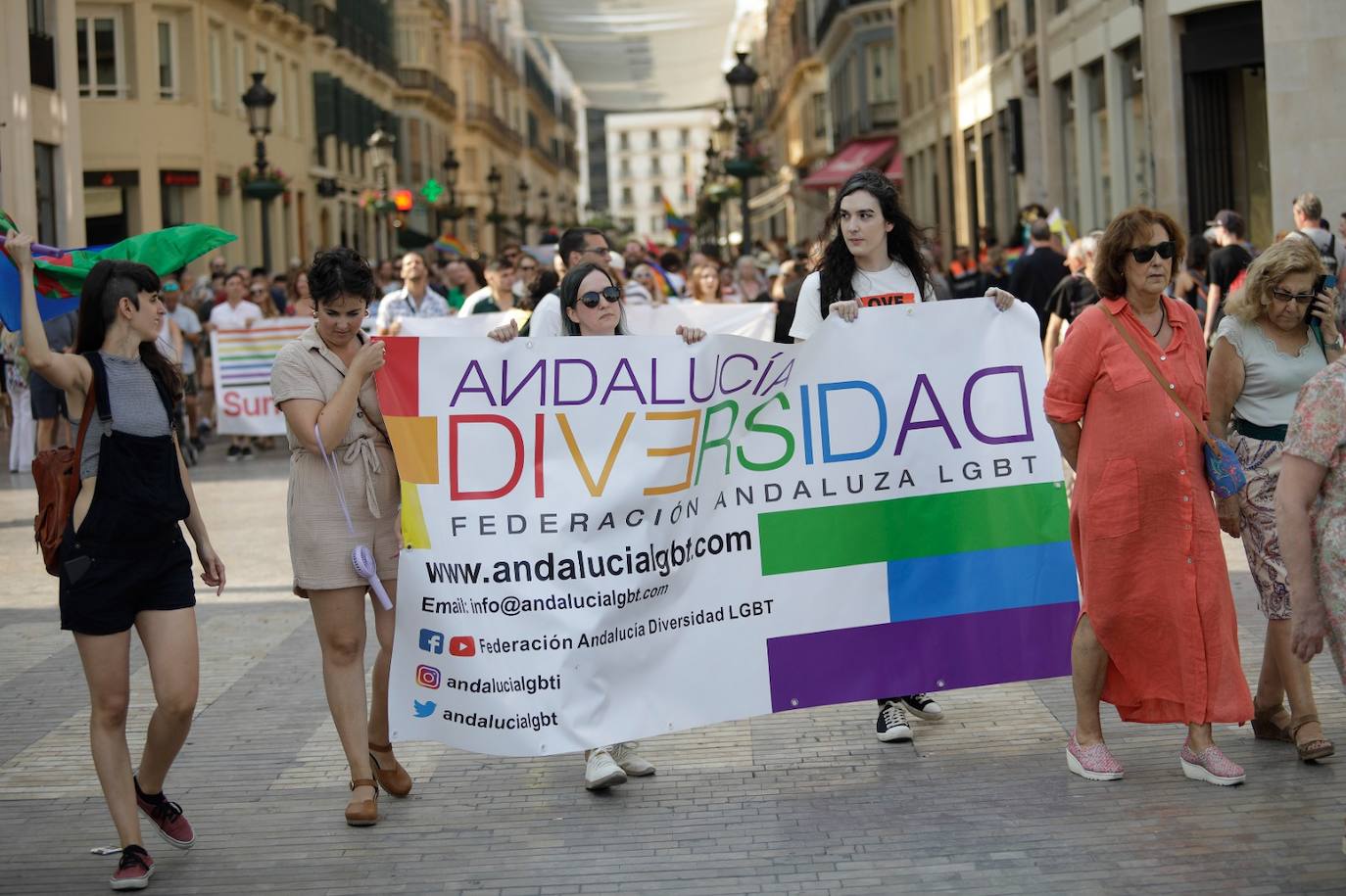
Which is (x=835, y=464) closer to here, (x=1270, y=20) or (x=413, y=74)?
(x=1270, y=20)

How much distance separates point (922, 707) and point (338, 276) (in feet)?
9.21

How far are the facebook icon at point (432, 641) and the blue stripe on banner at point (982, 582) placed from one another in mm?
1608

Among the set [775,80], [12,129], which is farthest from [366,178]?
[775,80]

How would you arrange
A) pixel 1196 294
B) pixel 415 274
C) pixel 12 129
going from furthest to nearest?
pixel 12 129 → pixel 1196 294 → pixel 415 274

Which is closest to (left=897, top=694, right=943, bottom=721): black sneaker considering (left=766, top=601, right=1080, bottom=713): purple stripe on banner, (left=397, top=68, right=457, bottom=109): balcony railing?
(left=766, top=601, right=1080, bottom=713): purple stripe on banner

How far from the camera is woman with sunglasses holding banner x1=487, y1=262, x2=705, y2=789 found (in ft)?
20.8

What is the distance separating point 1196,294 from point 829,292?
32.3 feet

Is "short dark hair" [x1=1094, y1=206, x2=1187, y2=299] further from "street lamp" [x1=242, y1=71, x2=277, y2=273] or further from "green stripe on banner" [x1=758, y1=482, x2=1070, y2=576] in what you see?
"street lamp" [x1=242, y1=71, x2=277, y2=273]

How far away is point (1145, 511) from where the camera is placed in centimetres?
595

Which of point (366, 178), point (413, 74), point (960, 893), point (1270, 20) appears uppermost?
point (413, 74)

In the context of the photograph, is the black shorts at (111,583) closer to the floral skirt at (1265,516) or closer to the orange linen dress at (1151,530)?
the orange linen dress at (1151,530)

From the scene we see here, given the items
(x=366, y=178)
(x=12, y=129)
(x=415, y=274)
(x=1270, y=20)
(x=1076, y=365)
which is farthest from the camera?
(x=366, y=178)

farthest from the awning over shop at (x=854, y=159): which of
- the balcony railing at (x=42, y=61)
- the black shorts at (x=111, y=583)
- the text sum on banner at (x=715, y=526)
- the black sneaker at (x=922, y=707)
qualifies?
the black shorts at (x=111, y=583)

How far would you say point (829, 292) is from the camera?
680 centimetres
